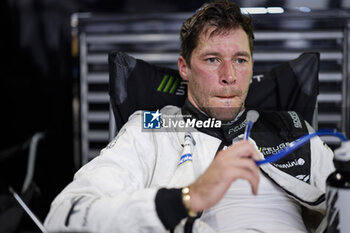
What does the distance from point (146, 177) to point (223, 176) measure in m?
0.49

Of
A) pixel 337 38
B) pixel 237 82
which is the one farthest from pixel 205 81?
pixel 337 38

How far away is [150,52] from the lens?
264 cm

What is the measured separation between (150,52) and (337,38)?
123 centimetres

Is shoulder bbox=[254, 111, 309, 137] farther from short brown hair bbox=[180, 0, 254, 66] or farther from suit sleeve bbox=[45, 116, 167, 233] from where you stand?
suit sleeve bbox=[45, 116, 167, 233]

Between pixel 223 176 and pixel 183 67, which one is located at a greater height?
pixel 183 67

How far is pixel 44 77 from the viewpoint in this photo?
9.01ft

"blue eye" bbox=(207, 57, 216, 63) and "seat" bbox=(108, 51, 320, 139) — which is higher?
"blue eye" bbox=(207, 57, 216, 63)

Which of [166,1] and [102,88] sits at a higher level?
[166,1]

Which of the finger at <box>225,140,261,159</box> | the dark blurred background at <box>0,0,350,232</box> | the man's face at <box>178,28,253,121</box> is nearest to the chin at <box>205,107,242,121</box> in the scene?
the man's face at <box>178,28,253,121</box>

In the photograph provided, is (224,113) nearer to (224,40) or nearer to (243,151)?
(224,40)

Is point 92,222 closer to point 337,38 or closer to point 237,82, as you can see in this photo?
point 237,82

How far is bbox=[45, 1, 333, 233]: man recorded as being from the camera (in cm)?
115

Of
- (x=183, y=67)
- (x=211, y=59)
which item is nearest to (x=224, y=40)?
(x=211, y=59)

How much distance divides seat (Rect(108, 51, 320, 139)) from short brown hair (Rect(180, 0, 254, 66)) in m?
0.28
